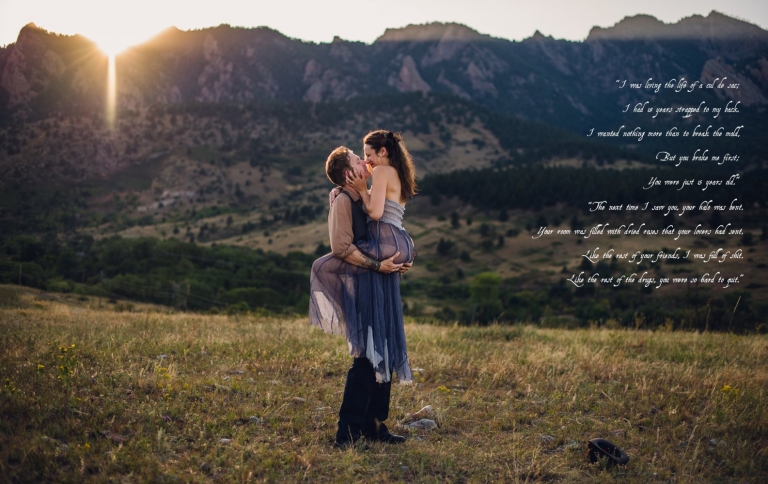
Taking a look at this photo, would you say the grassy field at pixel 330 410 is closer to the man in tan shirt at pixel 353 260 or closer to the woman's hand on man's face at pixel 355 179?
the man in tan shirt at pixel 353 260

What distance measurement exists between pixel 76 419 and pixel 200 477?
4.64 ft

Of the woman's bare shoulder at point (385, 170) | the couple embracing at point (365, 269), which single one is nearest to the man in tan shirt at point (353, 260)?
the couple embracing at point (365, 269)

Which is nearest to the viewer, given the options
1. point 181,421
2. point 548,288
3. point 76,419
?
point 76,419

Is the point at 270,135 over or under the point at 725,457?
over

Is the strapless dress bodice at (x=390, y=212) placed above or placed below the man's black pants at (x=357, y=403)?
above

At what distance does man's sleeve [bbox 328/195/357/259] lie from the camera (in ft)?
14.9

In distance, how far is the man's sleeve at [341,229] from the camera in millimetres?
4535

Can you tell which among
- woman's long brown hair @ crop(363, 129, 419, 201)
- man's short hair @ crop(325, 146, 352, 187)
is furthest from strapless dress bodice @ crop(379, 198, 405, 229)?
man's short hair @ crop(325, 146, 352, 187)

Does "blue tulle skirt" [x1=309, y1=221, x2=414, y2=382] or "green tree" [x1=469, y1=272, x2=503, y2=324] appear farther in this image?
"green tree" [x1=469, y1=272, x2=503, y2=324]

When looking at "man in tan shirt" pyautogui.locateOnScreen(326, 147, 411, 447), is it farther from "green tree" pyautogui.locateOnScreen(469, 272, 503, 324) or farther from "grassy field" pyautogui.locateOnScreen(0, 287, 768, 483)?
"green tree" pyautogui.locateOnScreen(469, 272, 503, 324)

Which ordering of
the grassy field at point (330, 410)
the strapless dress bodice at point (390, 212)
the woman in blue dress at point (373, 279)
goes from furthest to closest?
the strapless dress bodice at point (390, 212) < the woman in blue dress at point (373, 279) < the grassy field at point (330, 410)

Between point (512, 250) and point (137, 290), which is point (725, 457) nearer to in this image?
point (137, 290)

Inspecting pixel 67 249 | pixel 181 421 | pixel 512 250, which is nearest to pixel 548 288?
pixel 512 250

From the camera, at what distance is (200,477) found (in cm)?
375
